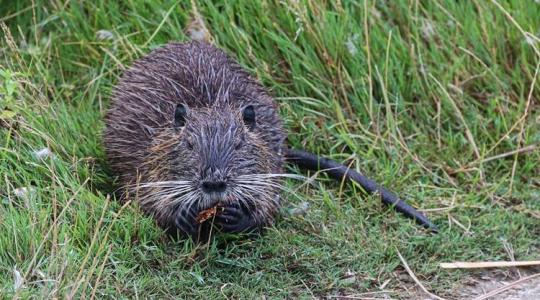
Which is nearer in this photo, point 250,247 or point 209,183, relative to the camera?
point 209,183

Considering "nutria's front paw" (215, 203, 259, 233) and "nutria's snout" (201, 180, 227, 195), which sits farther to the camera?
"nutria's front paw" (215, 203, 259, 233)

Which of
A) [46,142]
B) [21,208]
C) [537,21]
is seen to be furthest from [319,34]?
[21,208]

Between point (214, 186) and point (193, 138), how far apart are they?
257 millimetres

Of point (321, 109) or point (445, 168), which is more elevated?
point (321, 109)

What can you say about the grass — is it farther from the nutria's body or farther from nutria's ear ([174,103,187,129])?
nutria's ear ([174,103,187,129])

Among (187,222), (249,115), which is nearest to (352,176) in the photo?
(249,115)

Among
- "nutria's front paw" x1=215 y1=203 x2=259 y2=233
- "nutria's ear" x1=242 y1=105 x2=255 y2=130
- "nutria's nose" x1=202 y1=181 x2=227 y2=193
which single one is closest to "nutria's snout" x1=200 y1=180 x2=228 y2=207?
"nutria's nose" x1=202 y1=181 x2=227 y2=193

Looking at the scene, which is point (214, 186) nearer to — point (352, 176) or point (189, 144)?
point (189, 144)

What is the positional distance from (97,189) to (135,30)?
1024 mm

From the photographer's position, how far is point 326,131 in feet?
14.9

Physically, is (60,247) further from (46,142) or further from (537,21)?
(537,21)

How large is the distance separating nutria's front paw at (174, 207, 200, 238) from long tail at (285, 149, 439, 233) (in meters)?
0.74

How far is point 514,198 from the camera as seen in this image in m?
4.36

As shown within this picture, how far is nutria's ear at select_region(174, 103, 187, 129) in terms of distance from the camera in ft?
12.3
